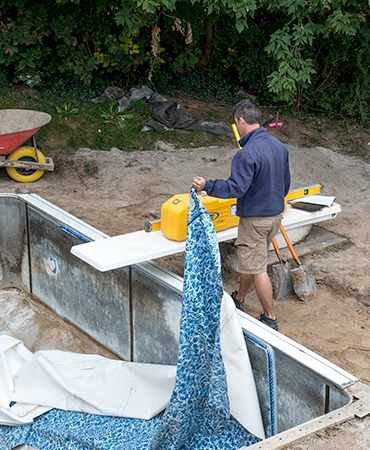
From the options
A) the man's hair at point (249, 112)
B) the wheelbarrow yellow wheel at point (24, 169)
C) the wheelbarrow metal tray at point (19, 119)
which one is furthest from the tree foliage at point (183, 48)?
the man's hair at point (249, 112)

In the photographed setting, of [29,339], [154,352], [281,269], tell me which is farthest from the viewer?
[281,269]

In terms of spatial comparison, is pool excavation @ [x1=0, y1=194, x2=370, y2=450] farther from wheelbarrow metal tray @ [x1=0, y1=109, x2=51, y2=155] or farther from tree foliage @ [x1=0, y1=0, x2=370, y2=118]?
tree foliage @ [x1=0, y1=0, x2=370, y2=118]

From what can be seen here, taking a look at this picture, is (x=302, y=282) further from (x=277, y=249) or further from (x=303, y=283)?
(x=277, y=249)

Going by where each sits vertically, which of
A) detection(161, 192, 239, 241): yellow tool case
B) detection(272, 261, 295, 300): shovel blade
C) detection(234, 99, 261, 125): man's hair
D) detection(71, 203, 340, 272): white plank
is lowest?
detection(272, 261, 295, 300): shovel blade

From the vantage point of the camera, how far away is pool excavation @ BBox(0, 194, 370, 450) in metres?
3.32

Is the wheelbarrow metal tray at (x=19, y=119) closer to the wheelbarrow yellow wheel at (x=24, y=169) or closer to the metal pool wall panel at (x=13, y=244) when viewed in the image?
the wheelbarrow yellow wheel at (x=24, y=169)

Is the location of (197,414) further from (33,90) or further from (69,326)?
(33,90)

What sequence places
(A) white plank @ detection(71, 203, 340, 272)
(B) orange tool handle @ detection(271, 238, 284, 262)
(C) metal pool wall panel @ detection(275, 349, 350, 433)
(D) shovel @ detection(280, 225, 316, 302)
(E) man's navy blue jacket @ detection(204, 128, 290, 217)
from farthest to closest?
(D) shovel @ detection(280, 225, 316, 302) → (B) orange tool handle @ detection(271, 238, 284, 262) → (E) man's navy blue jacket @ detection(204, 128, 290, 217) → (A) white plank @ detection(71, 203, 340, 272) → (C) metal pool wall panel @ detection(275, 349, 350, 433)

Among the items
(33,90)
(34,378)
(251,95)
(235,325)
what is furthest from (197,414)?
(251,95)

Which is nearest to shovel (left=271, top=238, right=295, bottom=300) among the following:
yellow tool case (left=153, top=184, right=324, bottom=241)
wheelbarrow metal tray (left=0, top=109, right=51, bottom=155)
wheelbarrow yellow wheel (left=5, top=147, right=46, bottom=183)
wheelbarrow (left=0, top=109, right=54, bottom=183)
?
yellow tool case (left=153, top=184, right=324, bottom=241)

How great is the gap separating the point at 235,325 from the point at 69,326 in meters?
2.16

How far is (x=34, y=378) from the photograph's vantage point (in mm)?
4480

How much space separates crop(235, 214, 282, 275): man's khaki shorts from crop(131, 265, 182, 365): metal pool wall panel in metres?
0.82

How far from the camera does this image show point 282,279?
571cm
